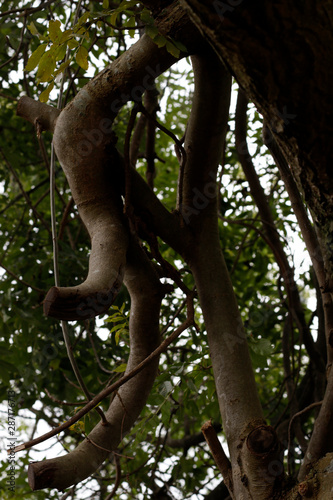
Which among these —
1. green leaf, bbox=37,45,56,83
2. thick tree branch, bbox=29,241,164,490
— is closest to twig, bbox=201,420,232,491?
thick tree branch, bbox=29,241,164,490

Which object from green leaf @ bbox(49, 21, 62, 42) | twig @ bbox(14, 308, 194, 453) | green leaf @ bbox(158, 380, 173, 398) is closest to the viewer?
twig @ bbox(14, 308, 194, 453)

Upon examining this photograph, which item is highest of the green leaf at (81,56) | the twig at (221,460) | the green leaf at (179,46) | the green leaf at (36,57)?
the green leaf at (36,57)

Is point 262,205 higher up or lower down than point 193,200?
higher up

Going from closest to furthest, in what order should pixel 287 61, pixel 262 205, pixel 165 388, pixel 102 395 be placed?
1. pixel 287 61
2. pixel 102 395
3. pixel 165 388
4. pixel 262 205

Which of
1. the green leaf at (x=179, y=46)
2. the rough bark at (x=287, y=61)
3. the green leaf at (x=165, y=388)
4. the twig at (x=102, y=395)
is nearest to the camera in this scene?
the rough bark at (x=287, y=61)

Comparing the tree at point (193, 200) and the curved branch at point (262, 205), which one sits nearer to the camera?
the tree at point (193, 200)

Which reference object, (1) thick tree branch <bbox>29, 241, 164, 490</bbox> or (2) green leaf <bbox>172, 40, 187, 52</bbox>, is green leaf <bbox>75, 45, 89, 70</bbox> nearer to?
(2) green leaf <bbox>172, 40, 187, 52</bbox>

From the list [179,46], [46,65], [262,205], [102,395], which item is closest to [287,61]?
[179,46]

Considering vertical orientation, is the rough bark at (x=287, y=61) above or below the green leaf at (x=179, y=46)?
below

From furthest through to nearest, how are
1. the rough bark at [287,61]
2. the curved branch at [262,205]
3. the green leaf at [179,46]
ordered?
the curved branch at [262,205]
the green leaf at [179,46]
the rough bark at [287,61]

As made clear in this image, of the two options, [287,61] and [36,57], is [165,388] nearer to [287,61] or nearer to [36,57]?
[36,57]

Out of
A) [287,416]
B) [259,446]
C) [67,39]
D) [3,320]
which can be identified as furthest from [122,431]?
[287,416]

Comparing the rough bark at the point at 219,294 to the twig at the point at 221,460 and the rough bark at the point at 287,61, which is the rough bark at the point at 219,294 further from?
the rough bark at the point at 287,61

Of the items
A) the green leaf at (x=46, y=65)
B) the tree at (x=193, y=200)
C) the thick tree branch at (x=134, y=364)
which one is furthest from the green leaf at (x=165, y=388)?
the green leaf at (x=46, y=65)
